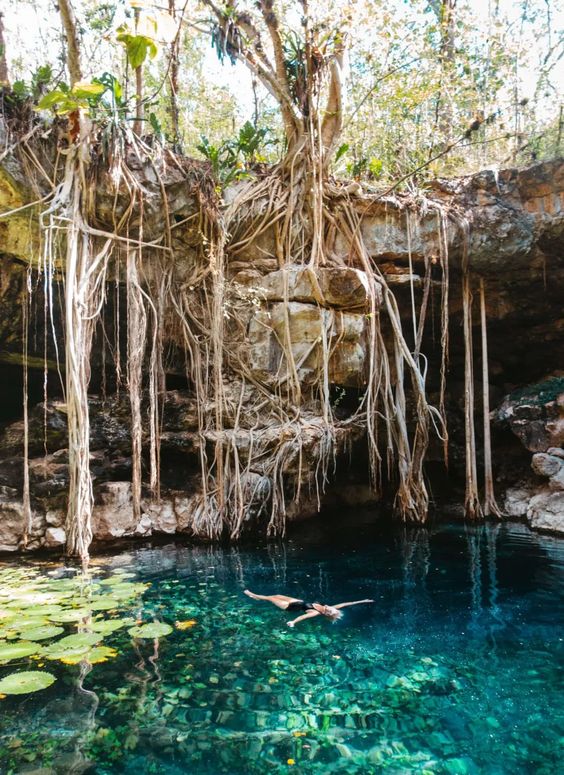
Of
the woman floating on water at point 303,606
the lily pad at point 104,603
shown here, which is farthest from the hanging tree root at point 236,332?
the woman floating on water at point 303,606

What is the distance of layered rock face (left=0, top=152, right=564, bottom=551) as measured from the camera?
5.21m

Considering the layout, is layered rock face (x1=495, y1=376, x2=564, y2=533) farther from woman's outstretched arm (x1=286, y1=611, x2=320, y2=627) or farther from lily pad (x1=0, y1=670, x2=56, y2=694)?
lily pad (x1=0, y1=670, x2=56, y2=694)

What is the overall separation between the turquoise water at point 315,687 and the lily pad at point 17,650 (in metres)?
0.08

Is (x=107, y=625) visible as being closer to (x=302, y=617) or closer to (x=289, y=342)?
(x=302, y=617)

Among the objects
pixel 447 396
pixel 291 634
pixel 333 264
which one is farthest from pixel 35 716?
pixel 447 396

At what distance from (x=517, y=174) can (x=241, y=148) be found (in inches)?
123

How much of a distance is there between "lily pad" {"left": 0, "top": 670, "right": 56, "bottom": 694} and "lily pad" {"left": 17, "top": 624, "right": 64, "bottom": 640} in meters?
0.36

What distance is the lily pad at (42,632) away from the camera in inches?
101

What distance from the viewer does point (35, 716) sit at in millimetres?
1938

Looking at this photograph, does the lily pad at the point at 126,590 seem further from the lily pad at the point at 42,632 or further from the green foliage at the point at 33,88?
the green foliage at the point at 33,88

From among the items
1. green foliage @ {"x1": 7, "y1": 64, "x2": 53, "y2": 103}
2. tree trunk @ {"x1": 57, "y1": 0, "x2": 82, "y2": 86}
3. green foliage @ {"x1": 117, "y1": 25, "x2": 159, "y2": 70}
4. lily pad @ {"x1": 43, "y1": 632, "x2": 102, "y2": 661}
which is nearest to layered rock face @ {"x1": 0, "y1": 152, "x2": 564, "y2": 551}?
green foliage @ {"x1": 7, "y1": 64, "x2": 53, "y2": 103}

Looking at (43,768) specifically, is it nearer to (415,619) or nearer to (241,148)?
(415,619)

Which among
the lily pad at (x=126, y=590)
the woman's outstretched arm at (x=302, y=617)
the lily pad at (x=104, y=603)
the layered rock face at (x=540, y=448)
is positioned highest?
the layered rock face at (x=540, y=448)

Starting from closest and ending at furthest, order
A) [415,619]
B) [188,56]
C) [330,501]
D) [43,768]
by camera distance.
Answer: [43,768], [415,619], [330,501], [188,56]
